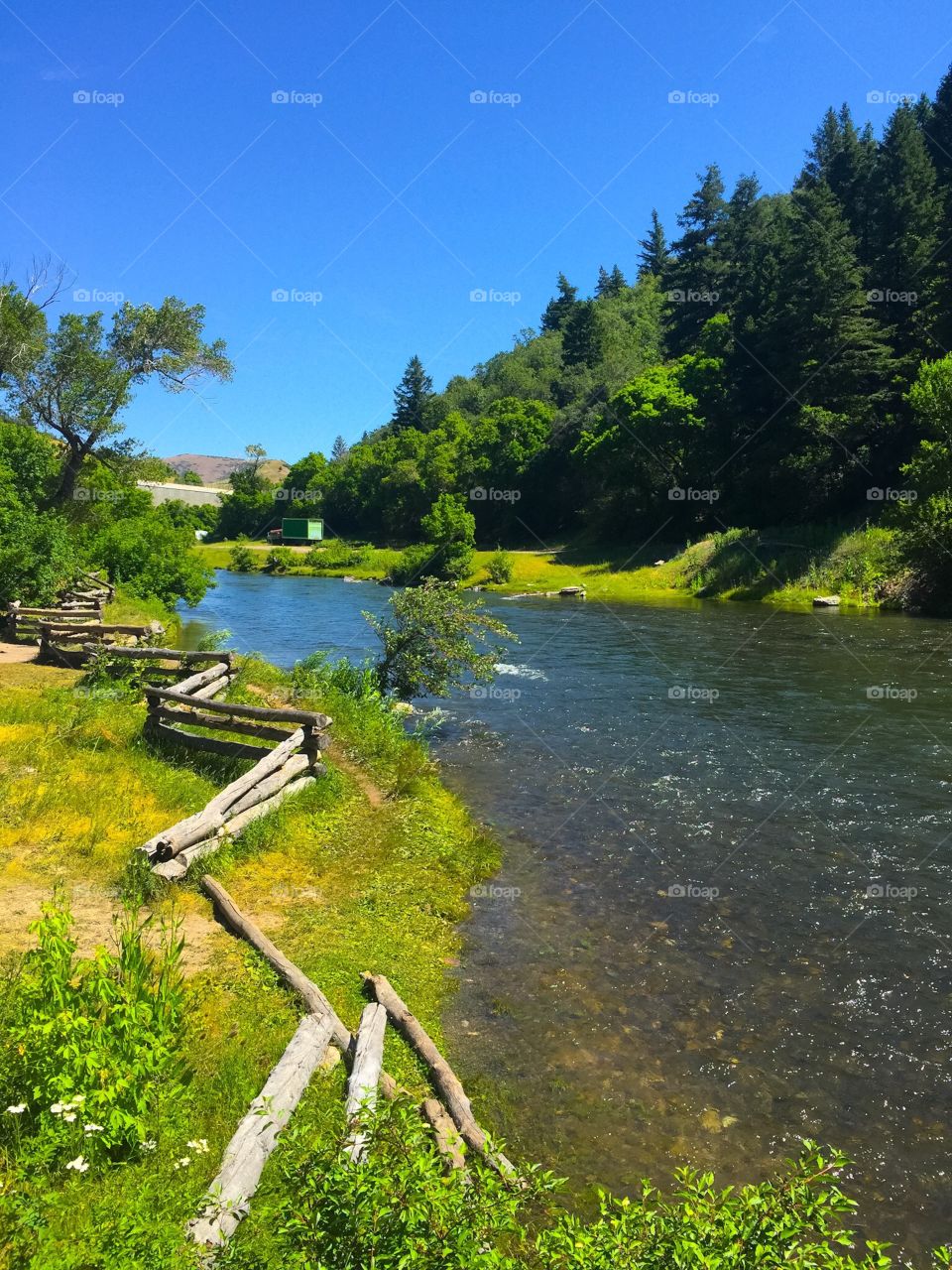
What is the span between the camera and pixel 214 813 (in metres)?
12.3

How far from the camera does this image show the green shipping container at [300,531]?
123625mm

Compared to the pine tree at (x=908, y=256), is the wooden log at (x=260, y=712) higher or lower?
lower

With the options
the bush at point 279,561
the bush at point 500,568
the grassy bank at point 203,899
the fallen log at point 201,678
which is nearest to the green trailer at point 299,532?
the bush at point 279,561

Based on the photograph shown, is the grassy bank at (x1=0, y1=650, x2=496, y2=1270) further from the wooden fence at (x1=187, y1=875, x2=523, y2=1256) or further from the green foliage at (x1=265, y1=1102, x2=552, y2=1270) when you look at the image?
the green foliage at (x1=265, y1=1102, x2=552, y2=1270)

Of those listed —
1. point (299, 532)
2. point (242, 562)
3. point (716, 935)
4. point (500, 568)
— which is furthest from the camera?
point (299, 532)

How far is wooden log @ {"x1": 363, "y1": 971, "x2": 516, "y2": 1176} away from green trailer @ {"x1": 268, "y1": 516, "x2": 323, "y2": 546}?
380ft

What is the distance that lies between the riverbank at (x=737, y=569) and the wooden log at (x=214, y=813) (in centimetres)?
4300

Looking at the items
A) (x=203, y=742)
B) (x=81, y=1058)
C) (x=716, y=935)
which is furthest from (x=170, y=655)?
(x=81, y=1058)

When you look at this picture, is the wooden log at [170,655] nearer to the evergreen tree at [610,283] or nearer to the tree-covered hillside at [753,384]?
the tree-covered hillside at [753,384]

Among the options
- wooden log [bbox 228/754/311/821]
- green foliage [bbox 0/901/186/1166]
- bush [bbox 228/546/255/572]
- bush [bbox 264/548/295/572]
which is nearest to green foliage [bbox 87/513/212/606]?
wooden log [bbox 228/754/311/821]

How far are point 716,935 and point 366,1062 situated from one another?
6017 mm

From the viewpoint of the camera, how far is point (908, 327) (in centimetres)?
6022

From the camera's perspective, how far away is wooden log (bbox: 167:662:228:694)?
1767 cm

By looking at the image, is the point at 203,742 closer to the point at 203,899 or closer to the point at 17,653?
the point at 203,899
